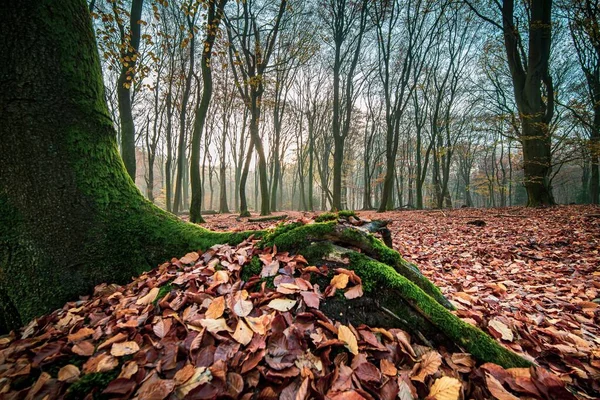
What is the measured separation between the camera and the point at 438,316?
142cm

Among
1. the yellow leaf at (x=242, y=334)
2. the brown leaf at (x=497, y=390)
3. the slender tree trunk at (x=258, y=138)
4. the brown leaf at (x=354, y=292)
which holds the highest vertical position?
the slender tree trunk at (x=258, y=138)

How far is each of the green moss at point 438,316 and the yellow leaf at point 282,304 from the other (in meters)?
0.46

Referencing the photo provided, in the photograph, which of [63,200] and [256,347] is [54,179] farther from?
[256,347]

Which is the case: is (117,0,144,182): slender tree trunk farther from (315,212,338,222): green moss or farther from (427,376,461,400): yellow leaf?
(427,376,461,400): yellow leaf

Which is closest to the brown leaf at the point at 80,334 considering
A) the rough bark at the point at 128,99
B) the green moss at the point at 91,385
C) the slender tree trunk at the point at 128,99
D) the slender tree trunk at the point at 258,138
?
the green moss at the point at 91,385

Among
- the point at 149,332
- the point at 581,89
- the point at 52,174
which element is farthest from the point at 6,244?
the point at 581,89

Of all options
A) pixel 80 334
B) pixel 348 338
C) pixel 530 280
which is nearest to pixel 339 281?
pixel 348 338

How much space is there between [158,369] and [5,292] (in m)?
1.96

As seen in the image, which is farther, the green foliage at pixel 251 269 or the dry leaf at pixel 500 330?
the green foliage at pixel 251 269

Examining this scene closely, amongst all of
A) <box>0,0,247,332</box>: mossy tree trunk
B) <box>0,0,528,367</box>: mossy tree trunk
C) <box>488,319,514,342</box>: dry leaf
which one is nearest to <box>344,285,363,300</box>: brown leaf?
<box>0,0,528,367</box>: mossy tree trunk

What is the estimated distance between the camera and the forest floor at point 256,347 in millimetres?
1027

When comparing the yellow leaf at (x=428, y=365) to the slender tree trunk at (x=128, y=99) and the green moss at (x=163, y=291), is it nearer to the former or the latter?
the green moss at (x=163, y=291)

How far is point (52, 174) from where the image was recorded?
204 centimetres

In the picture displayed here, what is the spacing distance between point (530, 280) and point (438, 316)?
241cm
